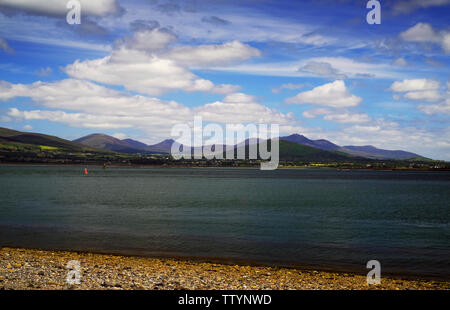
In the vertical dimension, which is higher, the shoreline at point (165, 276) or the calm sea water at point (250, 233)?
the shoreline at point (165, 276)

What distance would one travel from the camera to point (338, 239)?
36.1 meters

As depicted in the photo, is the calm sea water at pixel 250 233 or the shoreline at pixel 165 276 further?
the calm sea water at pixel 250 233

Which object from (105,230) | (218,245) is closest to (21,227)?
(105,230)

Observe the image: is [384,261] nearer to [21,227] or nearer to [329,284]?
[329,284]

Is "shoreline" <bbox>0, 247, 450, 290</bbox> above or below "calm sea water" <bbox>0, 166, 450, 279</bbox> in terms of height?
above

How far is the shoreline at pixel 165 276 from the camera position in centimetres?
1834

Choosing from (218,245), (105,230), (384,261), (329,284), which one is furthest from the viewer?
(105,230)

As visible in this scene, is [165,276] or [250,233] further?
[250,233]

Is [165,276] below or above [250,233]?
above

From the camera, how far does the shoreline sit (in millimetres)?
18344

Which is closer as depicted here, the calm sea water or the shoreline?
the shoreline

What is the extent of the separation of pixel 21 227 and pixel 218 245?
22.5 m

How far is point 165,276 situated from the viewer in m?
20.6
